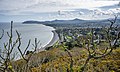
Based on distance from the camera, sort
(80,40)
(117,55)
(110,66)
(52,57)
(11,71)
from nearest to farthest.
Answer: (11,71) → (80,40) → (110,66) → (117,55) → (52,57)

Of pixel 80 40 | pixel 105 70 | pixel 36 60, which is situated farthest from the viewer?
pixel 36 60

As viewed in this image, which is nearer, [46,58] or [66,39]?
[66,39]

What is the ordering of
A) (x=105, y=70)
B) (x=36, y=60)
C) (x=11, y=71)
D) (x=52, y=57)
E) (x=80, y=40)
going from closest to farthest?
(x=11, y=71) → (x=80, y=40) → (x=105, y=70) → (x=36, y=60) → (x=52, y=57)

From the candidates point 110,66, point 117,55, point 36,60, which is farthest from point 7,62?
point 36,60

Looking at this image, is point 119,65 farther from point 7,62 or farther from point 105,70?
point 7,62

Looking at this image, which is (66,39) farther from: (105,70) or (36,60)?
(36,60)

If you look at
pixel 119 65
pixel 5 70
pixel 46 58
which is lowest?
pixel 46 58

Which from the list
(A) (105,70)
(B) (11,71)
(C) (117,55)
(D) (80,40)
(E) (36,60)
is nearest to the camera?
(B) (11,71)

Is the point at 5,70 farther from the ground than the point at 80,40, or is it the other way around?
the point at 80,40

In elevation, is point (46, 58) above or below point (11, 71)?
below

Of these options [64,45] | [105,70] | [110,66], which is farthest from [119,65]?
[64,45]
